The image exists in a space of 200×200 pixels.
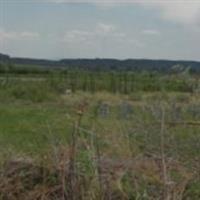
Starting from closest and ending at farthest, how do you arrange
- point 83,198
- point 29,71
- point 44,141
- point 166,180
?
point 166,180, point 83,198, point 44,141, point 29,71

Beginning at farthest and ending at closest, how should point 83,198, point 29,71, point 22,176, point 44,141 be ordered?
point 29,71 → point 44,141 → point 22,176 → point 83,198

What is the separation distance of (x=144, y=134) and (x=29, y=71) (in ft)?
148

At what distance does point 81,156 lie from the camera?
145 inches

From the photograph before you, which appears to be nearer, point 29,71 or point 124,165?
point 124,165

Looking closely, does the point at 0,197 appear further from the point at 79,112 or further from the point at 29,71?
the point at 29,71

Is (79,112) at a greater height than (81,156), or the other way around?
(79,112)

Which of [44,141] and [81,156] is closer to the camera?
[81,156]

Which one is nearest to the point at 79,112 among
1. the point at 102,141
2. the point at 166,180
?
the point at 102,141

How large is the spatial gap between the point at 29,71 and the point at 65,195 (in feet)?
149

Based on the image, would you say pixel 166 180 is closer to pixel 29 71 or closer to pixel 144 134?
pixel 144 134

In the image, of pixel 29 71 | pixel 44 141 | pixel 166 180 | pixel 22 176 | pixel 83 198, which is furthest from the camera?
pixel 29 71

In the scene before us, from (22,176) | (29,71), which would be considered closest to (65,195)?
(22,176)

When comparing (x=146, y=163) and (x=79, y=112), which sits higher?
(x=79, y=112)

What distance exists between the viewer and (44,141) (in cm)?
420
